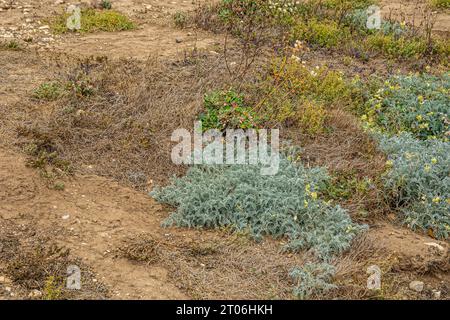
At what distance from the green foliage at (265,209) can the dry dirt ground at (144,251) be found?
12 cm

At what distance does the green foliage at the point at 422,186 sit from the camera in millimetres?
5621

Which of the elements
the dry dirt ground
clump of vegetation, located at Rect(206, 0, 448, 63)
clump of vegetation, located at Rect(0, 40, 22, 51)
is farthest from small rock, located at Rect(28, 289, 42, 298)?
clump of vegetation, located at Rect(206, 0, 448, 63)

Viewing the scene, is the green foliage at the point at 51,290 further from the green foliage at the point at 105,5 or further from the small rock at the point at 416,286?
the green foliage at the point at 105,5

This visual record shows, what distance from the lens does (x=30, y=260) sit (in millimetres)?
4605

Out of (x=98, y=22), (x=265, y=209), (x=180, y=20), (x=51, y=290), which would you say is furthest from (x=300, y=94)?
(x=51, y=290)

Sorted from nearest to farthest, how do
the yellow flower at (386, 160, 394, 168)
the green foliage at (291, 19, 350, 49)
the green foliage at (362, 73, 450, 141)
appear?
the yellow flower at (386, 160, 394, 168) → the green foliage at (362, 73, 450, 141) → the green foliage at (291, 19, 350, 49)

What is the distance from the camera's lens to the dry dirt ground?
4.59 metres

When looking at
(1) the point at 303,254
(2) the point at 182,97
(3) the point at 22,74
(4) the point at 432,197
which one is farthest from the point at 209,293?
(3) the point at 22,74

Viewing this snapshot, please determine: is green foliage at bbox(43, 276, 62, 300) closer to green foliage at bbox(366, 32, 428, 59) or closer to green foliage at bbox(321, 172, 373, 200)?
green foliage at bbox(321, 172, 373, 200)

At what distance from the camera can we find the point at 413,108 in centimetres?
725

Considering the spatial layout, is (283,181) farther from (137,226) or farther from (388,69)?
(388,69)

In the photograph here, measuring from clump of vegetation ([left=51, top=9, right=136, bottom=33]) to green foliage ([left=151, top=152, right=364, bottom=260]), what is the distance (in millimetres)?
4238

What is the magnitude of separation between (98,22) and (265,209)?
508cm

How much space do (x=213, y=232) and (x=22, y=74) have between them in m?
3.62
